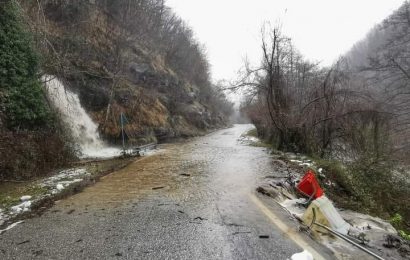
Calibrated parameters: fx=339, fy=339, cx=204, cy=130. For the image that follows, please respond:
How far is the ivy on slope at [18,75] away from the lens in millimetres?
11773

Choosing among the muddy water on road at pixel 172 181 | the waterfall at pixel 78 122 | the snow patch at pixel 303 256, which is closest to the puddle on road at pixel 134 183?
the muddy water on road at pixel 172 181

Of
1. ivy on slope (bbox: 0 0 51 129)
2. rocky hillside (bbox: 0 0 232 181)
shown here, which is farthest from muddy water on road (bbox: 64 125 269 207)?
ivy on slope (bbox: 0 0 51 129)

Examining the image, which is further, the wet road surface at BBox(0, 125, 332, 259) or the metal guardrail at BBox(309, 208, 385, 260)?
the wet road surface at BBox(0, 125, 332, 259)

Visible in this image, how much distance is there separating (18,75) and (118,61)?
1395cm

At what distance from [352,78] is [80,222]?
1735 centimetres

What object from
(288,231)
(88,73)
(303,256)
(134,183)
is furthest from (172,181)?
(88,73)

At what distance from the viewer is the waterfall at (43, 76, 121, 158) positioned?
17.5 meters

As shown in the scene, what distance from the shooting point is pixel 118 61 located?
26.0 metres

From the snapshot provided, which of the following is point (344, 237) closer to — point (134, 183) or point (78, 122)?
point (134, 183)

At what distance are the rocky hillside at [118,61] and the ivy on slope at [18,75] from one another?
0.59 m

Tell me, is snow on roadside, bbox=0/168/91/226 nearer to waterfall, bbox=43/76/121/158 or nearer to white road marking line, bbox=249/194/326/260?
waterfall, bbox=43/76/121/158

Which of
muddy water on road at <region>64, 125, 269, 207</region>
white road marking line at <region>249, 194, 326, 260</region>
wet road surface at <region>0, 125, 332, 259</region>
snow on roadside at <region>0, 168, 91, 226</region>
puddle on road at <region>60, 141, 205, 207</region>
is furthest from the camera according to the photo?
muddy water on road at <region>64, 125, 269, 207</region>

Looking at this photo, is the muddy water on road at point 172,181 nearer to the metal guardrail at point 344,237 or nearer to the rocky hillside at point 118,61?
the metal guardrail at point 344,237

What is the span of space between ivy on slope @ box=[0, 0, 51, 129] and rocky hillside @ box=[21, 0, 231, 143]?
586 millimetres
